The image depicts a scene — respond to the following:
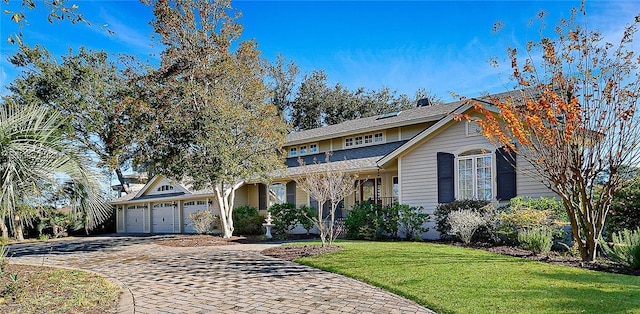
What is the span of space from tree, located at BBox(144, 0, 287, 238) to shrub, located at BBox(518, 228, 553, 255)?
33.6ft

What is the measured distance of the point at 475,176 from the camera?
598 inches

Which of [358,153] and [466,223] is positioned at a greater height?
[358,153]

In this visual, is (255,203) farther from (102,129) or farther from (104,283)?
(104,283)

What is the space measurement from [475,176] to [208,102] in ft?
33.8

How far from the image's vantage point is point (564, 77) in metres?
10.5

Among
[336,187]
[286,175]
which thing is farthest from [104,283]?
[286,175]

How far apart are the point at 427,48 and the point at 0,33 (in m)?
13.9

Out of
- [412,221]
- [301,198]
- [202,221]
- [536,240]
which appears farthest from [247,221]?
[536,240]

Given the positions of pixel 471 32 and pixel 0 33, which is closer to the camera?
pixel 0 33

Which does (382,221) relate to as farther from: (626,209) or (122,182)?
(122,182)

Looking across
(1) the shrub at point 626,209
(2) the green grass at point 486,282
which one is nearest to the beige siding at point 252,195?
(2) the green grass at point 486,282

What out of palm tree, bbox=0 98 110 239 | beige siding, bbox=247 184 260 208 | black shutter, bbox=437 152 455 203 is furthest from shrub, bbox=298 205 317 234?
palm tree, bbox=0 98 110 239

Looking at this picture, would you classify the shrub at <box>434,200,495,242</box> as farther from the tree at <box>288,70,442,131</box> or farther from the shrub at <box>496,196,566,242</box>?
the tree at <box>288,70,442,131</box>

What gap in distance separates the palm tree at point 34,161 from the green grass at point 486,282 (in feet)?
17.9
